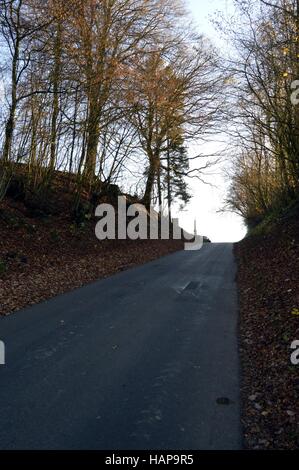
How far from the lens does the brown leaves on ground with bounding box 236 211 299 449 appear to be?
434 centimetres

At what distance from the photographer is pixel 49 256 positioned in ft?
49.8

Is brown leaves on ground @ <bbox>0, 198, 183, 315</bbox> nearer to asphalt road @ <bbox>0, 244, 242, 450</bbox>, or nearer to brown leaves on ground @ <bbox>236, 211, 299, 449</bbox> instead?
asphalt road @ <bbox>0, 244, 242, 450</bbox>

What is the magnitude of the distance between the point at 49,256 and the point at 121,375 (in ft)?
33.1

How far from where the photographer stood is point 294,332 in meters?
6.79

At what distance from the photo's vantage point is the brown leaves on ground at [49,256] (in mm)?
11039

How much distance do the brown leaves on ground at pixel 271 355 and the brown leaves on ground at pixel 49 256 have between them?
5162 mm

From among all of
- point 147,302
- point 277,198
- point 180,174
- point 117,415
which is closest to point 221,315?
point 147,302

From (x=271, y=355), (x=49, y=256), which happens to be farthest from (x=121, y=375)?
(x=49, y=256)

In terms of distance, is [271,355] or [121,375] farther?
[271,355]

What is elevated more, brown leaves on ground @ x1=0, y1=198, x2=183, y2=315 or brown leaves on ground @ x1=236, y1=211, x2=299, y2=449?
brown leaves on ground @ x1=0, y1=198, x2=183, y2=315

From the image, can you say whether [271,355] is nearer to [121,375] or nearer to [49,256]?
[121,375]

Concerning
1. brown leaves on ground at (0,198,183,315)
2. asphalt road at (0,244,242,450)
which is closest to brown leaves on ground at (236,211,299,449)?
asphalt road at (0,244,242,450)

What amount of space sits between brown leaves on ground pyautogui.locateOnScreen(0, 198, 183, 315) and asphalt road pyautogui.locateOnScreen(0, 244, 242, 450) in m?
1.21
